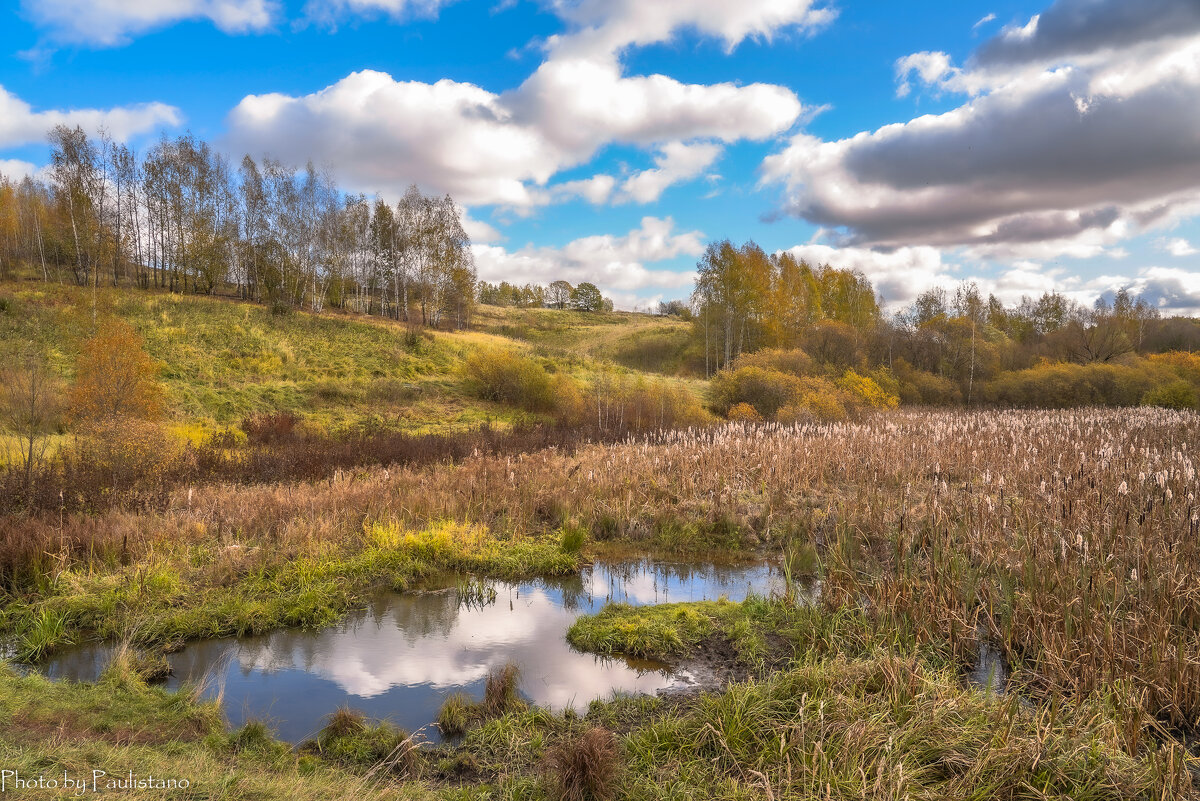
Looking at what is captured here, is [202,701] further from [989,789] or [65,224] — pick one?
[65,224]

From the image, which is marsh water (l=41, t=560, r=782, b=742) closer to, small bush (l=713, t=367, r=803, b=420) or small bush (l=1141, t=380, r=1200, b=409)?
small bush (l=713, t=367, r=803, b=420)

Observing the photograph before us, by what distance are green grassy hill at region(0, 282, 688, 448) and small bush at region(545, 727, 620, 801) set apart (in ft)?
56.4

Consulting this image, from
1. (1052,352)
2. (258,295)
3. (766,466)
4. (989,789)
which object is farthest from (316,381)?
(1052,352)

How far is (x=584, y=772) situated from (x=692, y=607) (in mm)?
3641

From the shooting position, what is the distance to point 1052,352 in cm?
4303

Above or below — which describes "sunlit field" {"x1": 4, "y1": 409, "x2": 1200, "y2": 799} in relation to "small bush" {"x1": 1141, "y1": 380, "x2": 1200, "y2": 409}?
below

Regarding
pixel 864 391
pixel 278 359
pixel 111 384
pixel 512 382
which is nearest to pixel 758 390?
pixel 864 391

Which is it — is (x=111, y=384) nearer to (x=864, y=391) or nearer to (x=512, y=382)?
(x=512, y=382)

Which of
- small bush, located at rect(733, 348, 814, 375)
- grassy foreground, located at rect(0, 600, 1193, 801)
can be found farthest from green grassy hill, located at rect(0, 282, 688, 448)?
grassy foreground, located at rect(0, 600, 1193, 801)

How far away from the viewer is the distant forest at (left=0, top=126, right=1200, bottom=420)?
1374 inches

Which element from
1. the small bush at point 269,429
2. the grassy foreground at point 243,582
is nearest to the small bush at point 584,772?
the grassy foreground at point 243,582

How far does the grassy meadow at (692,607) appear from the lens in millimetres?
3719

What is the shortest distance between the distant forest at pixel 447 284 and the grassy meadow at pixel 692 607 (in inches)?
757

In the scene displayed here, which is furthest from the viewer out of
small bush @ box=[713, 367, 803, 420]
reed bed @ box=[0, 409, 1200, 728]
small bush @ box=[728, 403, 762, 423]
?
small bush @ box=[713, 367, 803, 420]
